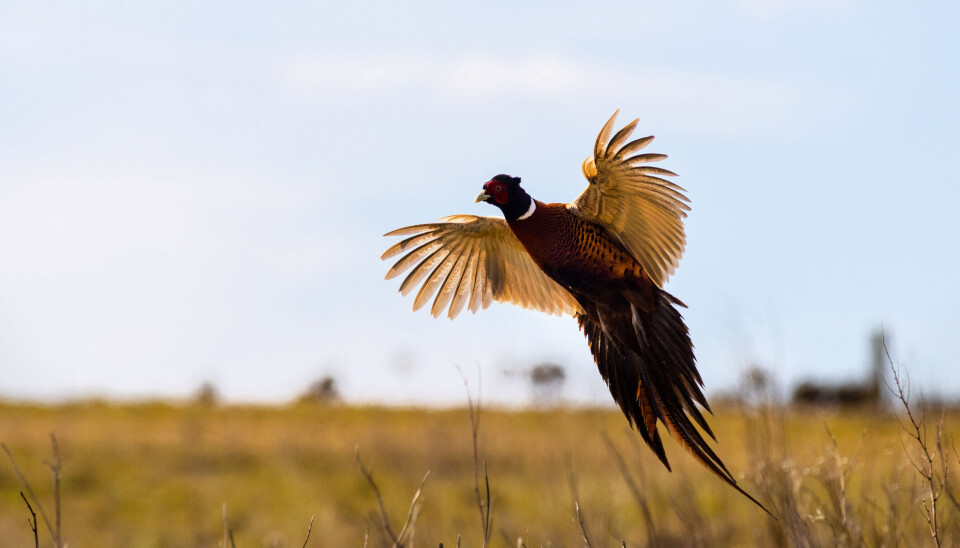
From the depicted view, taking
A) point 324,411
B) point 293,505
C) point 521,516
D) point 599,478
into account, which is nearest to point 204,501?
point 293,505

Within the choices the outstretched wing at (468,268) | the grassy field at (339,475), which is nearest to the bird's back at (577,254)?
the outstretched wing at (468,268)

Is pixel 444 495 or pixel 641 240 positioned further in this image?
pixel 444 495

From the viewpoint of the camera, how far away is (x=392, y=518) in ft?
38.8

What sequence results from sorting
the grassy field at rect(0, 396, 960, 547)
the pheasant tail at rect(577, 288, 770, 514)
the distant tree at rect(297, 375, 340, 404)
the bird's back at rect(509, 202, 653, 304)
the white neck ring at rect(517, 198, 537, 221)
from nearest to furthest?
the pheasant tail at rect(577, 288, 770, 514) → the bird's back at rect(509, 202, 653, 304) → the white neck ring at rect(517, 198, 537, 221) → the grassy field at rect(0, 396, 960, 547) → the distant tree at rect(297, 375, 340, 404)

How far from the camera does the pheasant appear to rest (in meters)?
2.51

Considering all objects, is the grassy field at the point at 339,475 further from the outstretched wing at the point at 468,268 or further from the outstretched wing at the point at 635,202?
the outstretched wing at the point at 635,202

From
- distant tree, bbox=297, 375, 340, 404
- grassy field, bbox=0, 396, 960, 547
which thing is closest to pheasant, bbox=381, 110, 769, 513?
grassy field, bbox=0, 396, 960, 547

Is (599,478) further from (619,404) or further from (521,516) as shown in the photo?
(619,404)

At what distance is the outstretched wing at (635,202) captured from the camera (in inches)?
115

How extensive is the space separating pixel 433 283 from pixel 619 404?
1.02 m

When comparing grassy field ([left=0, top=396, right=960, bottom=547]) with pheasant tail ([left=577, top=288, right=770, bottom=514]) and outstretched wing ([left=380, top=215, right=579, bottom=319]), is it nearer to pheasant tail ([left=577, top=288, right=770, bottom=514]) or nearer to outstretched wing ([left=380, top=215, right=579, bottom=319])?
outstretched wing ([left=380, top=215, right=579, bottom=319])

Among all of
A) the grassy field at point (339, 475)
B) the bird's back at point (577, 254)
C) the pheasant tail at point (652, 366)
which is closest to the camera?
the pheasant tail at point (652, 366)

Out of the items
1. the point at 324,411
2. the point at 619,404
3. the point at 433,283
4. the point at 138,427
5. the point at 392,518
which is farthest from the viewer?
the point at 324,411

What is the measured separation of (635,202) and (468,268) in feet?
2.34
